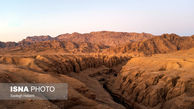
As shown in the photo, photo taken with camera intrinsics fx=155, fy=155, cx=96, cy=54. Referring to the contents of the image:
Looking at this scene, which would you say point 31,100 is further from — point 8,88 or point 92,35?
point 92,35

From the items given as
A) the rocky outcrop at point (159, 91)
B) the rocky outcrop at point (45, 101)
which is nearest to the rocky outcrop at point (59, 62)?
the rocky outcrop at point (45, 101)

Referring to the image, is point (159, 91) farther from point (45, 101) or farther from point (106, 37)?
point (106, 37)

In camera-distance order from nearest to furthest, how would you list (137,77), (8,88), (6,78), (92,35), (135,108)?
(8,88) < (6,78) < (135,108) < (137,77) < (92,35)

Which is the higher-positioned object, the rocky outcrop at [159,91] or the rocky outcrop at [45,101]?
the rocky outcrop at [45,101]

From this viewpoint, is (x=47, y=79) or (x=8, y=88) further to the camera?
(x=47, y=79)

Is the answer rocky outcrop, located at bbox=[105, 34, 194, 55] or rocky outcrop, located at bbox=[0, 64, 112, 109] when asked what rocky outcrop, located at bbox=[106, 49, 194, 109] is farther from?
rocky outcrop, located at bbox=[105, 34, 194, 55]

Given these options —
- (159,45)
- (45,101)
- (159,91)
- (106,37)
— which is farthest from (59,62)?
(106,37)

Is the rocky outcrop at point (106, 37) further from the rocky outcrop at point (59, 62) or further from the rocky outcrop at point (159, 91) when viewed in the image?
the rocky outcrop at point (159, 91)

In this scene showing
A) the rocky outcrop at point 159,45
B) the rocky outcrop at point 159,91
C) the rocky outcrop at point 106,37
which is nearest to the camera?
the rocky outcrop at point 159,91

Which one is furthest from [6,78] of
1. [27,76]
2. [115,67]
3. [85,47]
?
[85,47]

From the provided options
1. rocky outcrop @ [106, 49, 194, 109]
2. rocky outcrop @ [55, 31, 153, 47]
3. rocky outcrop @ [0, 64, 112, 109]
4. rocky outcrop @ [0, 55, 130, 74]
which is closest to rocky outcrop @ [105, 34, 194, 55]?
rocky outcrop @ [0, 55, 130, 74]
